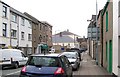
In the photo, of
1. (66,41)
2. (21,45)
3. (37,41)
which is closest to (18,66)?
(21,45)

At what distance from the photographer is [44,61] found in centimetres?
1020

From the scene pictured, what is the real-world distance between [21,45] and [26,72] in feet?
118

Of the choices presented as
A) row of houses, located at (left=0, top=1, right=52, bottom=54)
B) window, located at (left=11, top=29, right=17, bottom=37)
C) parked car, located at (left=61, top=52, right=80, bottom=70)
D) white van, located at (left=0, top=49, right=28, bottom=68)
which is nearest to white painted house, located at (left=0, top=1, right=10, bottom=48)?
row of houses, located at (left=0, top=1, right=52, bottom=54)

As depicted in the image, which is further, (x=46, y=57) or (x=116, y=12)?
(x=116, y=12)

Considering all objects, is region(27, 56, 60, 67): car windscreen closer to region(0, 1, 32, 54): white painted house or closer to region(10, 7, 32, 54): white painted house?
region(0, 1, 32, 54): white painted house

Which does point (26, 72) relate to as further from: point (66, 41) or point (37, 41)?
point (66, 41)

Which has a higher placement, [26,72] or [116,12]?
[116,12]

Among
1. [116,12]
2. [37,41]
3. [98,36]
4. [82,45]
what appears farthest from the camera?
[82,45]

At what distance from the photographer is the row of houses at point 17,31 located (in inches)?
1419

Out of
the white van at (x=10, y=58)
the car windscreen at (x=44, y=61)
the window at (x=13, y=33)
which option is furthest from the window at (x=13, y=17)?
the car windscreen at (x=44, y=61)

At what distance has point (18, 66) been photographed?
2495cm

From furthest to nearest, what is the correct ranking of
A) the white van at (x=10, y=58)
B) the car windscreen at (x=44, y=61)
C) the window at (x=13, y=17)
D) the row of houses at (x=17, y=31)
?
the window at (x=13, y=17) → the row of houses at (x=17, y=31) → the white van at (x=10, y=58) → the car windscreen at (x=44, y=61)

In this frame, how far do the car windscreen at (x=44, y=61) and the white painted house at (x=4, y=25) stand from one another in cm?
2501

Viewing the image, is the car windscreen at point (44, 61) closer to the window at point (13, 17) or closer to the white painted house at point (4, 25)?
the white painted house at point (4, 25)
